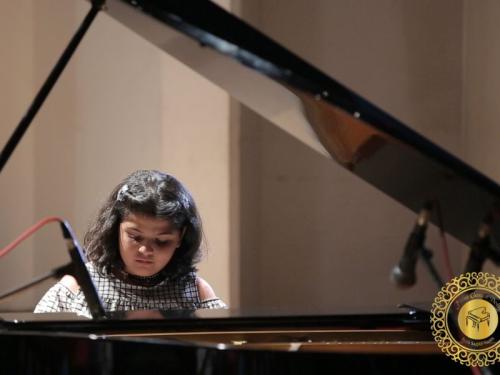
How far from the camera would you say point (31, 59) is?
3018 millimetres

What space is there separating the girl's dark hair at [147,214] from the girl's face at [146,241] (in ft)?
0.06

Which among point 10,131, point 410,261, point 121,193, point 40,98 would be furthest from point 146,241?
point 10,131

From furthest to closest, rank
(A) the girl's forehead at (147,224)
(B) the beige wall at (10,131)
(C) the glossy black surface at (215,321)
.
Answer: (B) the beige wall at (10,131) → (A) the girl's forehead at (147,224) → (C) the glossy black surface at (215,321)

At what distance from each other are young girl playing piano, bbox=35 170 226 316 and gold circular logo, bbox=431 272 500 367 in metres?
0.74

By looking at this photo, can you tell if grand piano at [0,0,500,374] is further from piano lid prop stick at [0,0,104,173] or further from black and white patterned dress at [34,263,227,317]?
black and white patterned dress at [34,263,227,317]

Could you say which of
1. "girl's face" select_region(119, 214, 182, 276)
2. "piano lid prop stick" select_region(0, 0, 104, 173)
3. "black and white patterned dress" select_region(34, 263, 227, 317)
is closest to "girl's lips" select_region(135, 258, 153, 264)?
"girl's face" select_region(119, 214, 182, 276)

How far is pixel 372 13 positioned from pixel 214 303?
1441 millimetres

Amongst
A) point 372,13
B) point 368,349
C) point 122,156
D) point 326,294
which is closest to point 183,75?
point 122,156

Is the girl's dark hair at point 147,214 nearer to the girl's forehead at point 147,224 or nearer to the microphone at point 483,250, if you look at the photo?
the girl's forehead at point 147,224

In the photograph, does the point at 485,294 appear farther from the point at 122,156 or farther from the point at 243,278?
the point at 122,156

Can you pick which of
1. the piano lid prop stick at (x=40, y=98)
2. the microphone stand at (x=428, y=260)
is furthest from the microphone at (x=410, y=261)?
the piano lid prop stick at (x=40, y=98)

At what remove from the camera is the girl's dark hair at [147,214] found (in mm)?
2037

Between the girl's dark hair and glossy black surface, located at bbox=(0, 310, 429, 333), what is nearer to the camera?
glossy black surface, located at bbox=(0, 310, 429, 333)

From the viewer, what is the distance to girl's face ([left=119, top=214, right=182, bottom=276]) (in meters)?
2.01
